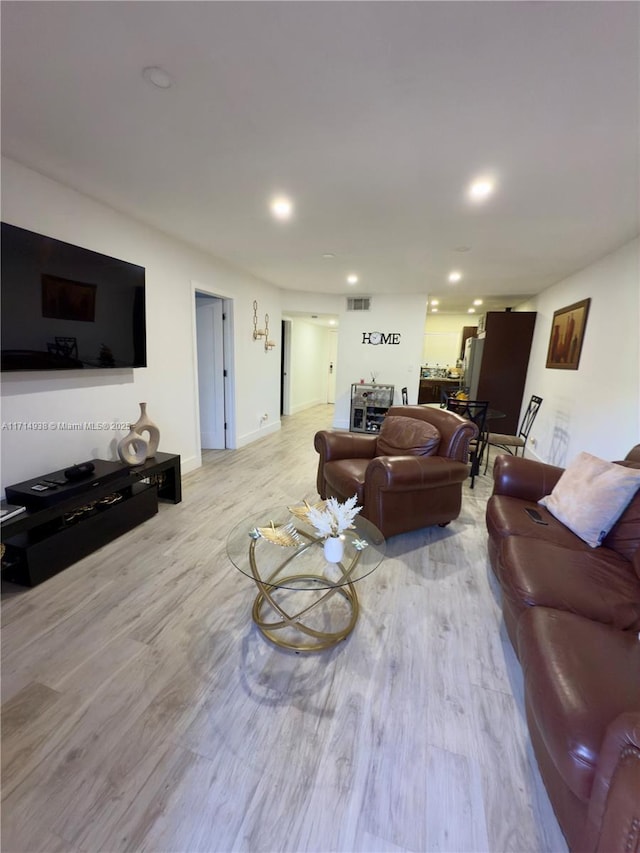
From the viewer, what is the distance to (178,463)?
3.08 meters

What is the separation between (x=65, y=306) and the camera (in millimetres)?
2279

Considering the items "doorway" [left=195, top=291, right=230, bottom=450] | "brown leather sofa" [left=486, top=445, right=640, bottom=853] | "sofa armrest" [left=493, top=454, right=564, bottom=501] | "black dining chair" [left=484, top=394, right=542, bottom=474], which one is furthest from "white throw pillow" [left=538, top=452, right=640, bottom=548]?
"doorway" [left=195, top=291, right=230, bottom=450]

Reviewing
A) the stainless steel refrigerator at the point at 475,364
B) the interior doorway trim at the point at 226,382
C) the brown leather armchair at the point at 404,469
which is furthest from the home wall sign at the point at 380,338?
→ the brown leather armchair at the point at 404,469

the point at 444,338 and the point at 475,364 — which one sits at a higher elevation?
the point at 444,338

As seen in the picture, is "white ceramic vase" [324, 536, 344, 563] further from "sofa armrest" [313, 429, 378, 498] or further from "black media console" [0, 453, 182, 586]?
"black media console" [0, 453, 182, 586]

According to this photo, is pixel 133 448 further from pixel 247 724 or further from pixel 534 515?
pixel 534 515

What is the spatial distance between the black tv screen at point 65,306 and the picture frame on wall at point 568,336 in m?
4.47

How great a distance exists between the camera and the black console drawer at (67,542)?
6.29 ft

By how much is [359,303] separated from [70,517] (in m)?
5.36

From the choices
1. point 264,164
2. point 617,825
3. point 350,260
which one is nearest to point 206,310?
point 350,260

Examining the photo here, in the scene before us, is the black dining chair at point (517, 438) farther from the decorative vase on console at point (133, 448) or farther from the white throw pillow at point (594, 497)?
the decorative vase on console at point (133, 448)

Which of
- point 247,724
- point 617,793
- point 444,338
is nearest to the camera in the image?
point 617,793

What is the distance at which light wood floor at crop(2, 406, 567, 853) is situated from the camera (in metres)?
1.01

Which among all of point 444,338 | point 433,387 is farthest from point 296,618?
point 444,338
